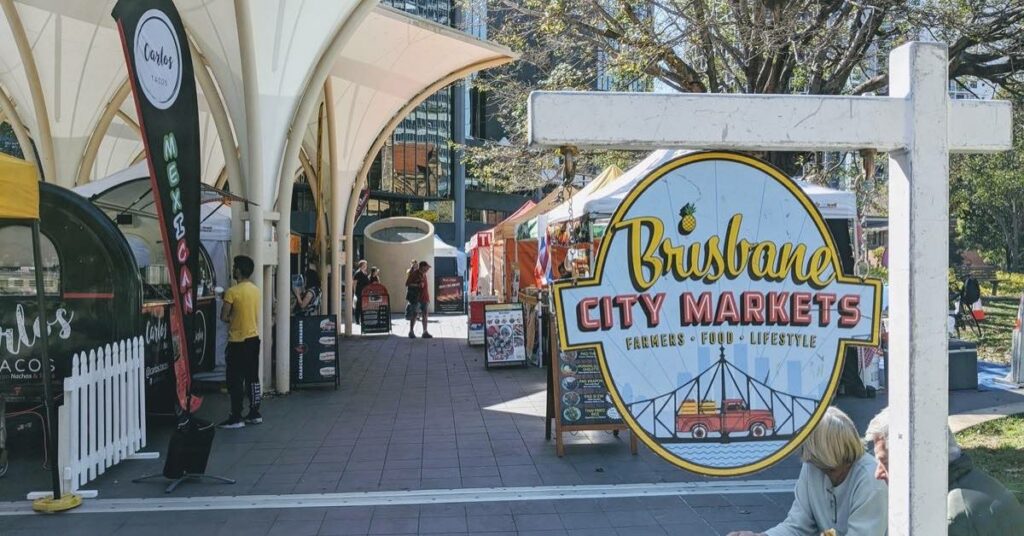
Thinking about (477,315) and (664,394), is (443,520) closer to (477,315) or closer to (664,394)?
(664,394)

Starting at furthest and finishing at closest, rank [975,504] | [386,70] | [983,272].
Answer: [983,272] < [386,70] < [975,504]

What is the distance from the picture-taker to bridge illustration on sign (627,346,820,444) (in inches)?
98.1

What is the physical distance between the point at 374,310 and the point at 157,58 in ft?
43.1

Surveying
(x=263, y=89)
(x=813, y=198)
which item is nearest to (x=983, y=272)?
(x=813, y=198)

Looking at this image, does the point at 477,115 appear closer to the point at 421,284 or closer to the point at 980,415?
the point at 421,284

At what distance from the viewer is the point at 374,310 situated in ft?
61.2

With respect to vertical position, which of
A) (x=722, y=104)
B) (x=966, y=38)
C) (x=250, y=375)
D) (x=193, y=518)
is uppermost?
(x=966, y=38)

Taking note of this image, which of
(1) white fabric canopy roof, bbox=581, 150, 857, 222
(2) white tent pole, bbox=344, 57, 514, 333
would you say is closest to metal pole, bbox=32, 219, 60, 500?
(1) white fabric canopy roof, bbox=581, 150, 857, 222

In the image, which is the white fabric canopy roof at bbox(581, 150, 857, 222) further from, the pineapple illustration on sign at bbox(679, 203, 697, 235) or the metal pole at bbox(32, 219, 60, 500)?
the pineapple illustration on sign at bbox(679, 203, 697, 235)

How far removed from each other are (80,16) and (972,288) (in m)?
19.4

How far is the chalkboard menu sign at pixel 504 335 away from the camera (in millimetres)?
13070

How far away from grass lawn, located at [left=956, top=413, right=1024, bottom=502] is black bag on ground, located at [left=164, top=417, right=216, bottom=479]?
651 cm

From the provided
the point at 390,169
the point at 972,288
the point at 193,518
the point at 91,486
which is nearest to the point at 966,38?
the point at 972,288

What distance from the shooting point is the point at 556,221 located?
432 inches
